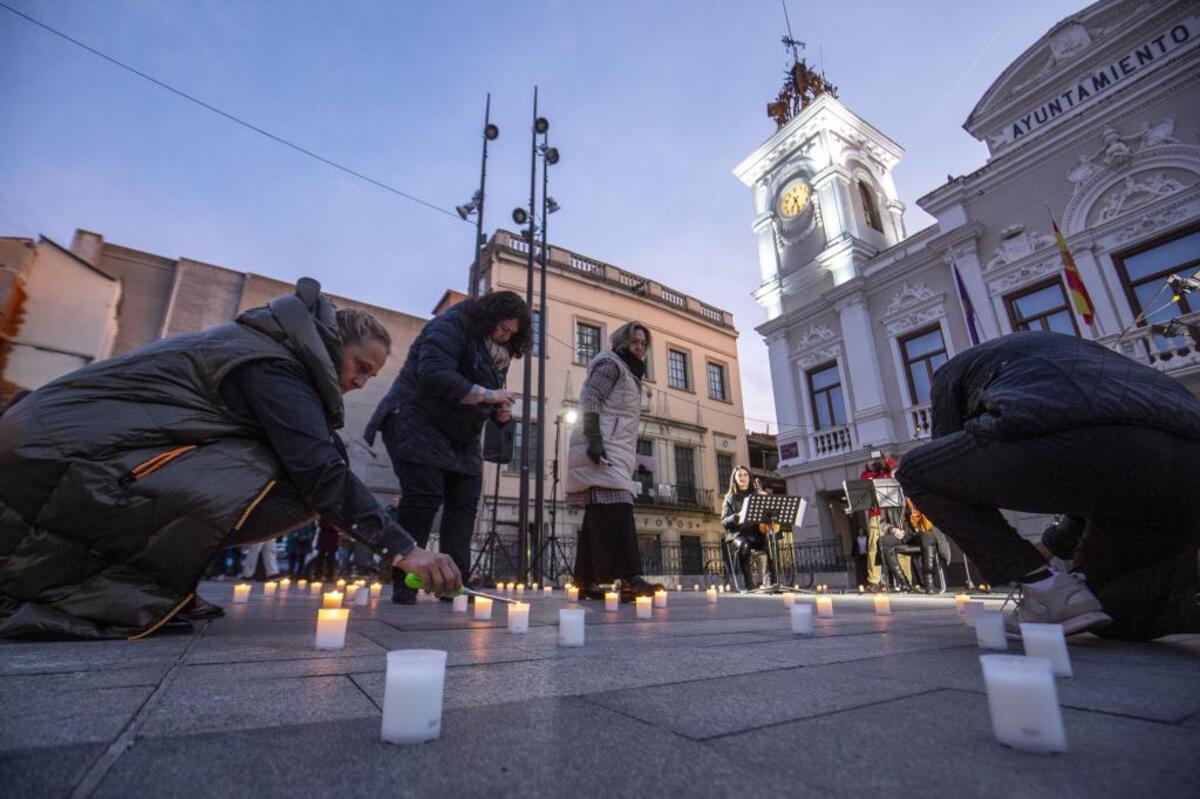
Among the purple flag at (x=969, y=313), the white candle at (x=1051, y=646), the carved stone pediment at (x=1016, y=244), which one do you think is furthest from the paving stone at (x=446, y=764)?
the carved stone pediment at (x=1016, y=244)

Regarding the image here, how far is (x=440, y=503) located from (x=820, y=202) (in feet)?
48.5

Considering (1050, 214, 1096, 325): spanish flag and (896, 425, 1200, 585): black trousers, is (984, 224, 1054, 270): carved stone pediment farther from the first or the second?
(896, 425, 1200, 585): black trousers

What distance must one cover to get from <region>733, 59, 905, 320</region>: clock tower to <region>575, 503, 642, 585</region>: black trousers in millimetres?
12253

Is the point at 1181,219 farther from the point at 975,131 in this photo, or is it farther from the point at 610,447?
the point at 610,447

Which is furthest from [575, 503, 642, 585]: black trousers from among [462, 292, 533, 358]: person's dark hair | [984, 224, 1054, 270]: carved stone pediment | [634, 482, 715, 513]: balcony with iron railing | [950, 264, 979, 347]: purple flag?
[634, 482, 715, 513]: balcony with iron railing

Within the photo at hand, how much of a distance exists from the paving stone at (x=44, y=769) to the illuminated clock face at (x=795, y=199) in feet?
56.6

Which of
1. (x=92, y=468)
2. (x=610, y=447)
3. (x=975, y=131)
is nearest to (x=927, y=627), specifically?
(x=610, y=447)

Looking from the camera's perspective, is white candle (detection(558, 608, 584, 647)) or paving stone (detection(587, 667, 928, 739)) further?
white candle (detection(558, 608, 584, 647))

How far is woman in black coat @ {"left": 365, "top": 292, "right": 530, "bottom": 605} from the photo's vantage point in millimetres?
3359

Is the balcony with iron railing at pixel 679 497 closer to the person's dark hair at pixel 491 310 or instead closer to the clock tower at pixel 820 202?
the clock tower at pixel 820 202

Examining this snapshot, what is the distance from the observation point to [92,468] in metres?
1.63

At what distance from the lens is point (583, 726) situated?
86 centimetres

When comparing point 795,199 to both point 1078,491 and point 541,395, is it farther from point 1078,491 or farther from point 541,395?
point 1078,491

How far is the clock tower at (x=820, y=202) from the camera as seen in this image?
47.6 ft
